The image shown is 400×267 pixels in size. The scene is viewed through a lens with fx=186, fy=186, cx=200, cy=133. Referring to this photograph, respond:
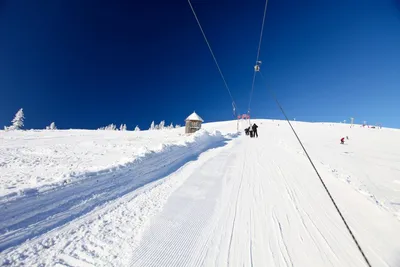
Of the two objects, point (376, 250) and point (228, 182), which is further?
point (228, 182)

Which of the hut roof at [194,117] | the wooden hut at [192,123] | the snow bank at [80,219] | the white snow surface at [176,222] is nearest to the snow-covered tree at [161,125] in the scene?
the hut roof at [194,117]

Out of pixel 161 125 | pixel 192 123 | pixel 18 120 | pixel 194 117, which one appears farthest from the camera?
pixel 161 125

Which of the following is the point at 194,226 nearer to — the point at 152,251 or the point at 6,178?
the point at 152,251

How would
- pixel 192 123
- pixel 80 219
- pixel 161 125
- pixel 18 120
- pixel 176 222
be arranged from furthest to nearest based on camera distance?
1. pixel 161 125
2. pixel 18 120
3. pixel 192 123
4. pixel 176 222
5. pixel 80 219

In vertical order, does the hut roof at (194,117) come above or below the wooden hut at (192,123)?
above

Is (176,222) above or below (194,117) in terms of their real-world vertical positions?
below

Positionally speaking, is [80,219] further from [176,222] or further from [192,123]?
[192,123]

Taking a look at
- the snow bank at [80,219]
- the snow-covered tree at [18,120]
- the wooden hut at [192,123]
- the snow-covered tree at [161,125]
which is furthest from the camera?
the snow-covered tree at [161,125]

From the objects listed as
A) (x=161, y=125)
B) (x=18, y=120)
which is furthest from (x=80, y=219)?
(x=161, y=125)

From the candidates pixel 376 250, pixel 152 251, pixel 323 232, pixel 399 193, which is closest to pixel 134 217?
pixel 152 251

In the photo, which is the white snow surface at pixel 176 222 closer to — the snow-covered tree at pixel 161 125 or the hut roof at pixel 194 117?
the hut roof at pixel 194 117

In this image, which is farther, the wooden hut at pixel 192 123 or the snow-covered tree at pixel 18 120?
the snow-covered tree at pixel 18 120

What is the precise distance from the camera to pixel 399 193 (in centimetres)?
902

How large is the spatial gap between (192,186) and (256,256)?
3.52m
